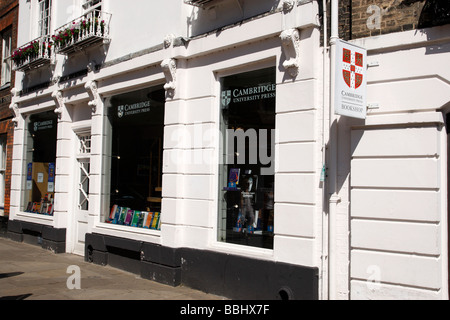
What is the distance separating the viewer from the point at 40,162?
43.8 feet

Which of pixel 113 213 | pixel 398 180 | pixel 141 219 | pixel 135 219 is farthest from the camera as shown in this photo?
pixel 113 213

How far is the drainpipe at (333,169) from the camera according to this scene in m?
6.22

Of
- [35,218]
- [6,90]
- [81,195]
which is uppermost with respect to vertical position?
[6,90]

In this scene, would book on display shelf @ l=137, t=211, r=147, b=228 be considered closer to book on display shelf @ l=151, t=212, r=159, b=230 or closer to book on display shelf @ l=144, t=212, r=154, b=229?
book on display shelf @ l=144, t=212, r=154, b=229

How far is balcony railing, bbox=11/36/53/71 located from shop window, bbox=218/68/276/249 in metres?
6.45

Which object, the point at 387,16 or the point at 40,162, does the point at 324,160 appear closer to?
the point at 387,16

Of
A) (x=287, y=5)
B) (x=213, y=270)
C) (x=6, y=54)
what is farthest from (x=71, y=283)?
(x=6, y=54)

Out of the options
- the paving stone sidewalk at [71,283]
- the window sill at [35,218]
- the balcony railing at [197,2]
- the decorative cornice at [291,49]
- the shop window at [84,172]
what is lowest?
the paving stone sidewalk at [71,283]

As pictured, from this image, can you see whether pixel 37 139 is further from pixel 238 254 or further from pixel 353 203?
pixel 353 203

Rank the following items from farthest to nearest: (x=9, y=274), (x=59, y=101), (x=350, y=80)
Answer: (x=59, y=101), (x=9, y=274), (x=350, y=80)

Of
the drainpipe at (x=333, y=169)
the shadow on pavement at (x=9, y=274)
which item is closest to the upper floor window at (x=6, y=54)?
the shadow on pavement at (x=9, y=274)

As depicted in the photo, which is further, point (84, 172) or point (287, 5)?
point (84, 172)

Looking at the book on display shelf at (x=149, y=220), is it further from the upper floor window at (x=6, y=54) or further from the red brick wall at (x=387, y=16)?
the upper floor window at (x=6, y=54)

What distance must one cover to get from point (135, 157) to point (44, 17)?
596 cm
